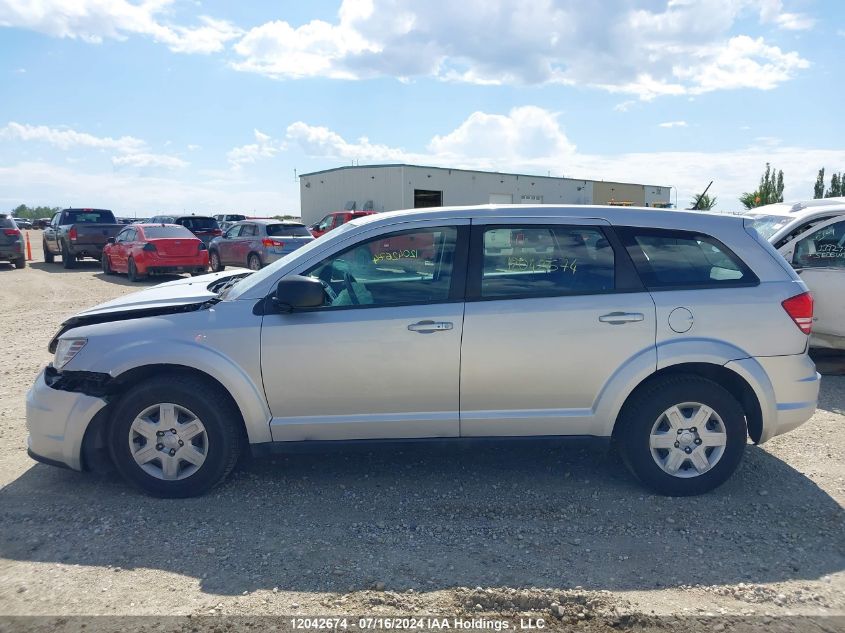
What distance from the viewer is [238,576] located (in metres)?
3.38

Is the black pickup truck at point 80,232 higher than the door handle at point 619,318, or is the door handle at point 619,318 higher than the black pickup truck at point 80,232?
the black pickup truck at point 80,232

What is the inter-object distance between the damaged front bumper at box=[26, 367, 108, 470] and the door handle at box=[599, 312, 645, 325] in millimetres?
3079

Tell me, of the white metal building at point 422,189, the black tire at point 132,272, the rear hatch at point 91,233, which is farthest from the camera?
the white metal building at point 422,189

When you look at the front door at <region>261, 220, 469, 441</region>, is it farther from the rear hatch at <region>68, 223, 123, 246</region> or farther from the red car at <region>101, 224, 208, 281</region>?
the rear hatch at <region>68, 223, 123, 246</region>

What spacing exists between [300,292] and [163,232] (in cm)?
1514

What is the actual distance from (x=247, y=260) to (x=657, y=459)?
15750 mm

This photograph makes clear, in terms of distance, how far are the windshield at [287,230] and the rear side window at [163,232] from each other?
2.07 meters

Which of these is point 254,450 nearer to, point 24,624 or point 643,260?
point 24,624

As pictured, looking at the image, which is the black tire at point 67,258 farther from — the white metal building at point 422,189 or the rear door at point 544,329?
the white metal building at point 422,189

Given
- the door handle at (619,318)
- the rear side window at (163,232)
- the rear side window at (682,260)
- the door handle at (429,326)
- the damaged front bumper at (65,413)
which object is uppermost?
the rear side window at (163,232)

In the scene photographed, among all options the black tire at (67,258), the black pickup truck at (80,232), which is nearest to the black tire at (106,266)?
the black pickup truck at (80,232)

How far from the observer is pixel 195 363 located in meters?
4.07

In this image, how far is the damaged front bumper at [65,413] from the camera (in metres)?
4.16

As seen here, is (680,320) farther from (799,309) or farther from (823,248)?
(823,248)
